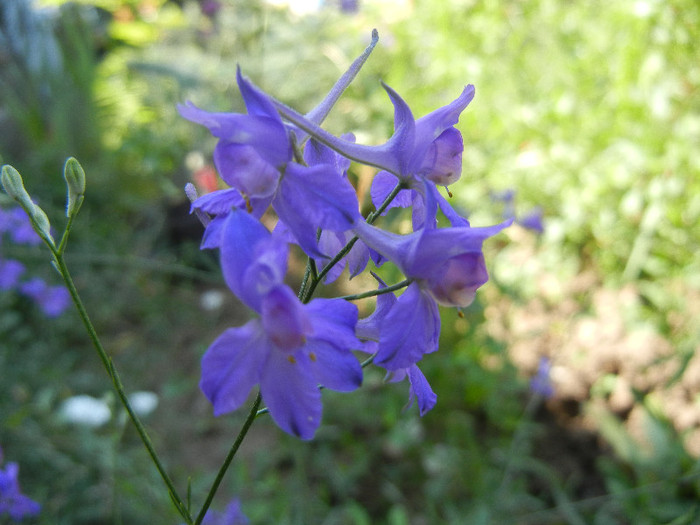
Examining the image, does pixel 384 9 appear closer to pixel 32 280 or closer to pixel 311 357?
pixel 32 280

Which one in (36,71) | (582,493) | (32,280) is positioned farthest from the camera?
(36,71)

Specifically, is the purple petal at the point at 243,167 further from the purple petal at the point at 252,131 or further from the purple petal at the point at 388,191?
the purple petal at the point at 388,191

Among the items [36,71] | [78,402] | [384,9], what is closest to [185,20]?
[36,71]

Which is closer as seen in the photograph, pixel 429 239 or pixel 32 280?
pixel 429 239

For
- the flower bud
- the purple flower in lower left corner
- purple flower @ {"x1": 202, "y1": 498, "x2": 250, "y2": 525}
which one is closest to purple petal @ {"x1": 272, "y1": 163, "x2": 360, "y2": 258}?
the flower bud

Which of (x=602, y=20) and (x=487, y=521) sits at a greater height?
(x=602, y=20)

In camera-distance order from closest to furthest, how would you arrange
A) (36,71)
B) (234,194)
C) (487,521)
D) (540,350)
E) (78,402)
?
(234,194) → (487,521) → (78,402) → (540,350) → (36,71)

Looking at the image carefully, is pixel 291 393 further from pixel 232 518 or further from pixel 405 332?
pixel 232 518
